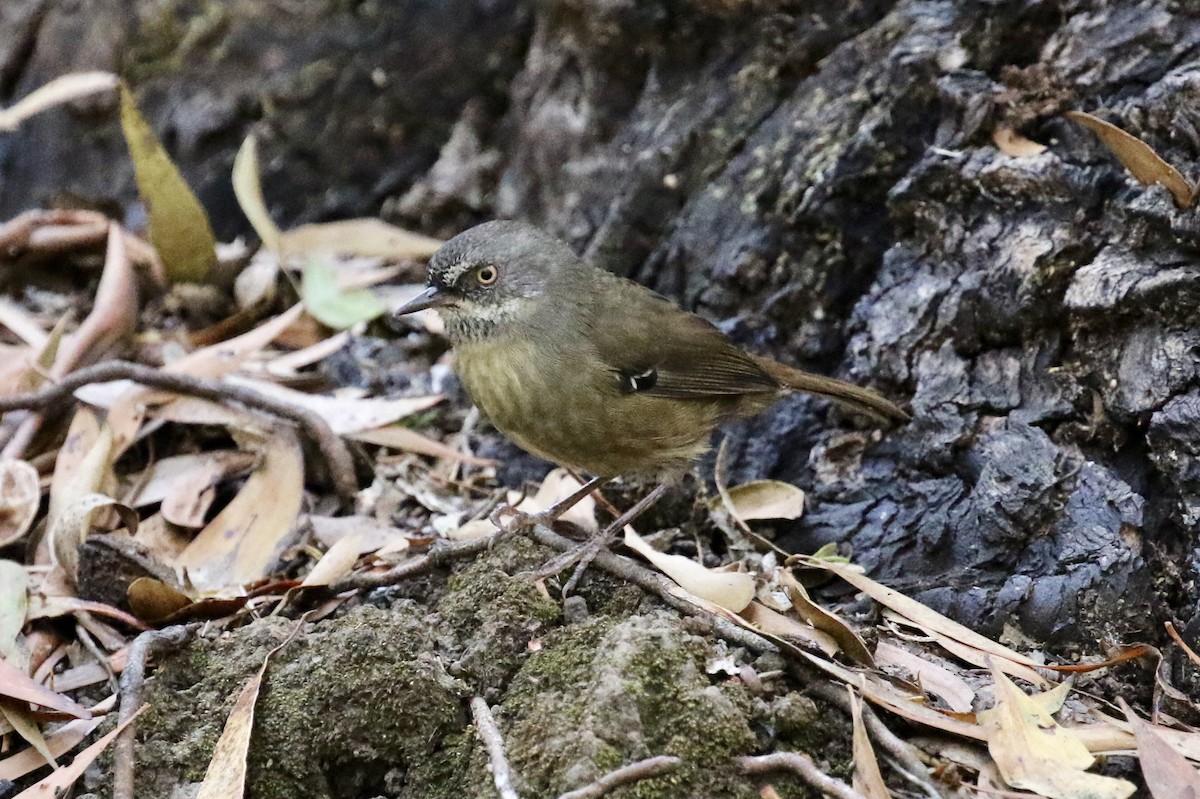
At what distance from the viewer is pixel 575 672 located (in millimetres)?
2951

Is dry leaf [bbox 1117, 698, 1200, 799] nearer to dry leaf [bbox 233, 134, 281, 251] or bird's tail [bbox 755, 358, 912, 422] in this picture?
bird's tail [bbox 755, 358, 912, 422]

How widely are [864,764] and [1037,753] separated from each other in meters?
0.43

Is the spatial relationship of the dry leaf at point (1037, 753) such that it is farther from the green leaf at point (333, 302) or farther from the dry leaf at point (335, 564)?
the green leaf at point (333, 302)

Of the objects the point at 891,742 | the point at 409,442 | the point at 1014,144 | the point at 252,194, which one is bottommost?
the point at 409,442

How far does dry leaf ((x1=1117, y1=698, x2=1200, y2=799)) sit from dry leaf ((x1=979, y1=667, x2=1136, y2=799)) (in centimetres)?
8

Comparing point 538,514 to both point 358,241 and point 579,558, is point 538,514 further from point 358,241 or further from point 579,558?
point 358,241

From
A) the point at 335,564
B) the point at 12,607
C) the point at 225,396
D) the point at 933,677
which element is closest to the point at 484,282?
the point at 225,396

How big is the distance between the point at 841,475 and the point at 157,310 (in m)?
3.44

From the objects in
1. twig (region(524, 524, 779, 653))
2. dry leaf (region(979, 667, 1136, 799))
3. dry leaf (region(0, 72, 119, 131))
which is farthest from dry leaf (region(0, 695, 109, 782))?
dry leaf (region(0, 72, 119, 131))

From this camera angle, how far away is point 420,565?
3.61 meters

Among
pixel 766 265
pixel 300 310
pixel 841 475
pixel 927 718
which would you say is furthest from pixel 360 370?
pixel 927 718

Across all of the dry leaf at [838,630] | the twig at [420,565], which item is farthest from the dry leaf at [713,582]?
the twig at [420,565]

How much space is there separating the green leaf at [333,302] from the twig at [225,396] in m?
1.07

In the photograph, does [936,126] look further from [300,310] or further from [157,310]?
[157,310]
